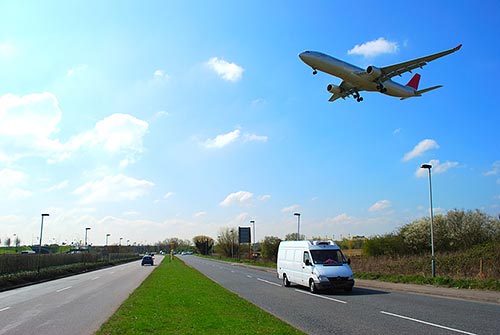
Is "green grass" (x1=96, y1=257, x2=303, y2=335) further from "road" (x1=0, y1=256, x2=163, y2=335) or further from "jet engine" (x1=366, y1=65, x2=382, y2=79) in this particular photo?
"jet engine" (x1=366, y1=65, x2=382, y2=79)

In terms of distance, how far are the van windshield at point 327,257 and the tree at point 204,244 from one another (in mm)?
127006

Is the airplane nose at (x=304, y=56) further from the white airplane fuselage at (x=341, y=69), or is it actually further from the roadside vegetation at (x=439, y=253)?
the roadside vegetation at (x=439, y=253)

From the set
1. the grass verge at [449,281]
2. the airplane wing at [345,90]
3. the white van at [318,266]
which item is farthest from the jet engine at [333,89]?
the grass verge at [449,281]

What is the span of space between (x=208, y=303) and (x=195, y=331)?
5.51 meters

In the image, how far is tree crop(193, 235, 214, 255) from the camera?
5763 inches

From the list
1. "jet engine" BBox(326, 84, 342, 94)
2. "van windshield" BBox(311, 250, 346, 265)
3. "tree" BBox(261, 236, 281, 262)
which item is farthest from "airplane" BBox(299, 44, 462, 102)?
"tree" BBox(261, 236, 281, 262)

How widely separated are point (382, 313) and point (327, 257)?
24.0 feet

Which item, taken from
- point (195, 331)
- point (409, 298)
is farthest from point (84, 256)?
point (195, 331)

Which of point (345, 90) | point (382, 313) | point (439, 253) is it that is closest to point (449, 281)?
point (382, 313)

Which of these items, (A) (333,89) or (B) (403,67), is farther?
(A) (333,89)

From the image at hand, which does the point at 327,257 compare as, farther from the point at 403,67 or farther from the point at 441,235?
the point at 441,235

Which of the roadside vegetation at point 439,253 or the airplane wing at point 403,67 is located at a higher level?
the airplane wing at point 403,67

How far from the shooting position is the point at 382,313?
12.9 metres

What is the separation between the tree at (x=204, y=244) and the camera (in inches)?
5763
